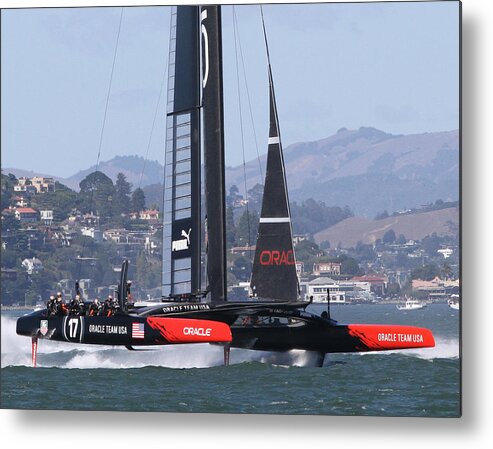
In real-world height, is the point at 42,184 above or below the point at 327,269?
above

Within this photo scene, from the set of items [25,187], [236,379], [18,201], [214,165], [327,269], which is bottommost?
[236,379]

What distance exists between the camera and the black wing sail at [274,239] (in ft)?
45.9

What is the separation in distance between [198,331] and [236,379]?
0.91 meters

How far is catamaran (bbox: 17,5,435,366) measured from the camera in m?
13.0

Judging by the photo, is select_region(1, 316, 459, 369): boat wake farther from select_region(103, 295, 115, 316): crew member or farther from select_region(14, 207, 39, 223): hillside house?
select_region(14, 207, 39, 223): hillside house

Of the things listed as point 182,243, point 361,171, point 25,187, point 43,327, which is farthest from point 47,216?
point 361,171

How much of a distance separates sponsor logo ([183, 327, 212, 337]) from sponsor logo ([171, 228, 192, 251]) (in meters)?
2.19

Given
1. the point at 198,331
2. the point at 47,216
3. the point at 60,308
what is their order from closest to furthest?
the point at 198,331
the point at 60,308
the point at 47,216

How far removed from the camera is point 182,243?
14508mm

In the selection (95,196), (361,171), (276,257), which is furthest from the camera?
(361,171)

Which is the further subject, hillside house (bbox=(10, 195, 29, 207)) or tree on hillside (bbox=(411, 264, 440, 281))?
tree on hillside (bbox=(411, 264, 440, 281))

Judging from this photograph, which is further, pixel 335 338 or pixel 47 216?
pixel 47 216

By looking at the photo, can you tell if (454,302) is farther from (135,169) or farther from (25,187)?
(135,169)

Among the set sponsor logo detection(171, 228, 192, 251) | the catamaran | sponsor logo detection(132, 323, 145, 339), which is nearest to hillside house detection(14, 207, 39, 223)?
the catamaran
